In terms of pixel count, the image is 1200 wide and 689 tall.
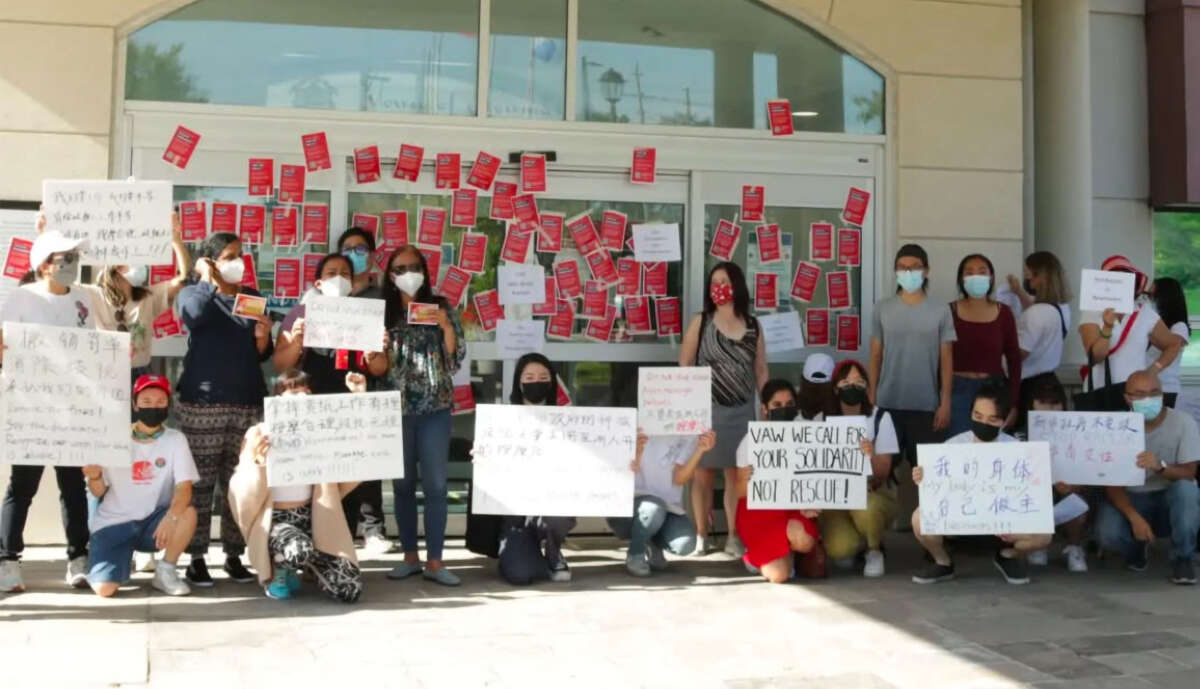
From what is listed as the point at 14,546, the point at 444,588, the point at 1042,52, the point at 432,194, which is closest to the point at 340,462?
the point at 444,588

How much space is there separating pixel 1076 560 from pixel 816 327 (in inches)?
91.2

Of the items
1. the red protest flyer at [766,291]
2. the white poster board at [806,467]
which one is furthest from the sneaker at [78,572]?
the red protest flyer at [766,291]

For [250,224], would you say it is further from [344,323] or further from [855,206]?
[855,206]

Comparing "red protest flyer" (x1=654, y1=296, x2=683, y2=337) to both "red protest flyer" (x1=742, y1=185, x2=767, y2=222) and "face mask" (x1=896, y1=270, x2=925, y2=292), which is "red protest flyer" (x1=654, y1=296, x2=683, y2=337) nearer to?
"red protest flyer" (x1=742, y1=185, x2=767, y2=222)

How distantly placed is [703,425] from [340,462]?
1998 mm

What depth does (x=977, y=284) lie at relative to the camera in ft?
25.5

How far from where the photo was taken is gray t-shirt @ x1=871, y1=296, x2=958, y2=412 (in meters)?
7.73

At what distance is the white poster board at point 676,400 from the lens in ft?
23.2

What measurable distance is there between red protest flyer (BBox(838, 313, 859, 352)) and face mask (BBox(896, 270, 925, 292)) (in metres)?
1.10

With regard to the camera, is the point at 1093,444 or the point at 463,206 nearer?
the point at 1093,444

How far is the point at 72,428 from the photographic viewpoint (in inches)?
239

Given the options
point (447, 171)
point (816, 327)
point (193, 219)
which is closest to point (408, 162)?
point (447, 171)

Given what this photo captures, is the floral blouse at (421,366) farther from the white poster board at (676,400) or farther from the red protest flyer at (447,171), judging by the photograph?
the red protest flyer at (447,171)

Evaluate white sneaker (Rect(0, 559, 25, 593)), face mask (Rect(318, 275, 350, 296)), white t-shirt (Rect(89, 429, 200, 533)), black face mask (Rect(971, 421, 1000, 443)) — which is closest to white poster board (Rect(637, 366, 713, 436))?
A: black face mask (Rect(971, 421, 1000, 443))
